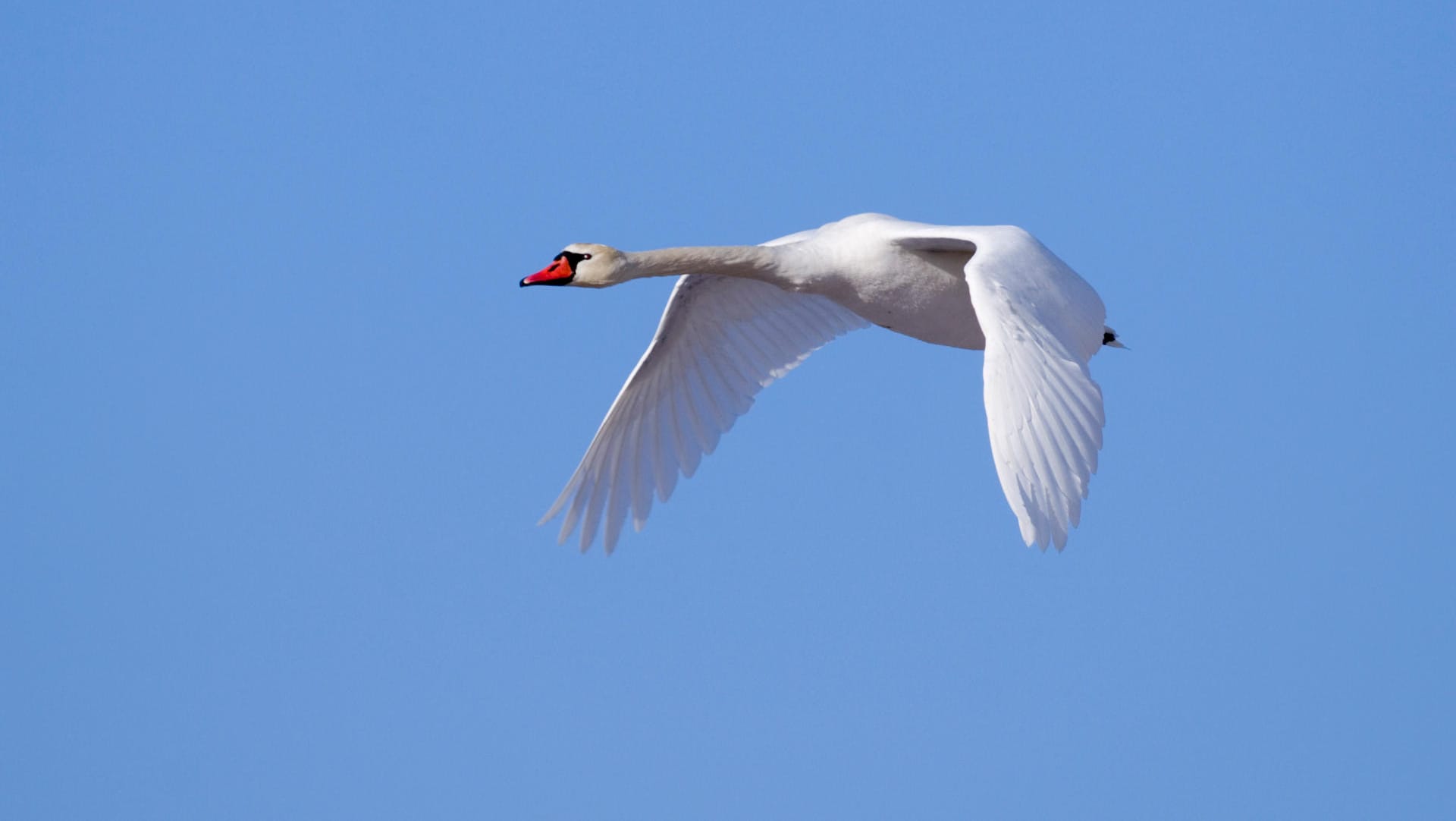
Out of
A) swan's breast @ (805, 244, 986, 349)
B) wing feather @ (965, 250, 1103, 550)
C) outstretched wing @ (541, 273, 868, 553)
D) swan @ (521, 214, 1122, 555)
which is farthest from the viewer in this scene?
outstretched wing @ (541, 273, 868, 553)

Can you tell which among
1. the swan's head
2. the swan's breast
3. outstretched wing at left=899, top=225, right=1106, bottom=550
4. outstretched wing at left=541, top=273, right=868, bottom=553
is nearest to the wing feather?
outstretched wing at left=899, top=225, right=1106, bottom=550

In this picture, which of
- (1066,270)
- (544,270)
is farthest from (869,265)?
(544,270)

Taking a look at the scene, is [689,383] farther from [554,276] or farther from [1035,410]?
[1035,410]

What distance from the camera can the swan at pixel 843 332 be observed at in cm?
994

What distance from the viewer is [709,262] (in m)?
13.4

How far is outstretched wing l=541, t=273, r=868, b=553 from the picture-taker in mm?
14938

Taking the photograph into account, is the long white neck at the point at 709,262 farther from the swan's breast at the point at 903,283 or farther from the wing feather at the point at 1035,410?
the wing feather at the point at 1035,410

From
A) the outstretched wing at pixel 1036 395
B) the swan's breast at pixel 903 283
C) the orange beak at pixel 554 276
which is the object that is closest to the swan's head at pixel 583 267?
the orange beak at pixel 554 276

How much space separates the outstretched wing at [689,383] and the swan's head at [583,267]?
5.22ft

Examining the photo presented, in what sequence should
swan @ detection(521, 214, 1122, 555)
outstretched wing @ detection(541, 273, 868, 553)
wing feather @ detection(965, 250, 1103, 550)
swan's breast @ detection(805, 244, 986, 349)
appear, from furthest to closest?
outstretched wing @ detection(541, 273, 868, 553)
swan's breast @ detection(805, 244, 986, 349)
swan @ detection(521, 214, 1122, 555)
wing feather @ detection(965, 250, 1103, 550)

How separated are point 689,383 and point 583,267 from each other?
2.20 metres

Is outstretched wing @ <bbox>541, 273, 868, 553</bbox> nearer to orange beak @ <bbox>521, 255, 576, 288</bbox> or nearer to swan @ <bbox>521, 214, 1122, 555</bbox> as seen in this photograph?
swan @ <bbox>521, 214, 1122, 555</bbox>

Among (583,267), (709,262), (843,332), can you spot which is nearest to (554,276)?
(583,267)

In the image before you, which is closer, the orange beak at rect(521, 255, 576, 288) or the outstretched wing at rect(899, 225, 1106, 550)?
the outstretched wing at rect(899, 225, 1106, 550)
